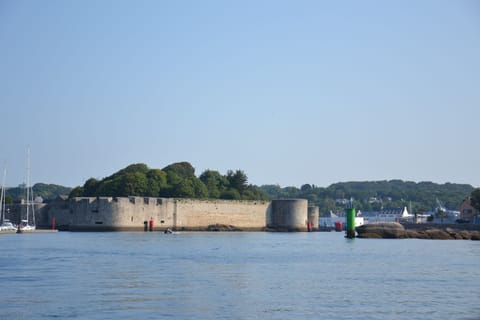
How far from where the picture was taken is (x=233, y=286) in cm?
2380

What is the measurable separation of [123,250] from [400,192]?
159458mm

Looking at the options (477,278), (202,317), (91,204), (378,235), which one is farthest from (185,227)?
(202,317)

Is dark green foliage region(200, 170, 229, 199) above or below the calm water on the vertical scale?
above

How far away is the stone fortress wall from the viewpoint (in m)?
69.2

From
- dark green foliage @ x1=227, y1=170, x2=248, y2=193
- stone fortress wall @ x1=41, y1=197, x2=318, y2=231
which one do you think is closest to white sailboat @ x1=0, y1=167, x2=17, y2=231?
stone fortress wall @ x1=41, y1=197, x2=318, y2=231

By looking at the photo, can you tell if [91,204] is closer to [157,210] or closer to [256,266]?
[157,210]

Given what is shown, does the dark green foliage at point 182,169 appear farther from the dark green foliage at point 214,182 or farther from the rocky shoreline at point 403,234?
the rocky shoreline at point 403,234

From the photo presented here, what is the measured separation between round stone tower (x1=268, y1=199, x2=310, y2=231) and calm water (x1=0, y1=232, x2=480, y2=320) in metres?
44.9

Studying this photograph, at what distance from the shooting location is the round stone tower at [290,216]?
8250cm

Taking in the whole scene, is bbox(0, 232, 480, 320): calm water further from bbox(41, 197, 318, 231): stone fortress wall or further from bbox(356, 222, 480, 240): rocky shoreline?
bbox(41, 197, 318, 231): stone fortress wall

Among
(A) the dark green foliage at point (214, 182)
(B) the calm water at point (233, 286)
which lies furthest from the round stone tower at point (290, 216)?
(B) the calm water at point (233, 286)

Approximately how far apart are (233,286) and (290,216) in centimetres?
5905

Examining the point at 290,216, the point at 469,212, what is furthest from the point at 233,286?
the point at 469,212

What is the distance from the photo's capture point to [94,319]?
17.7 meters
